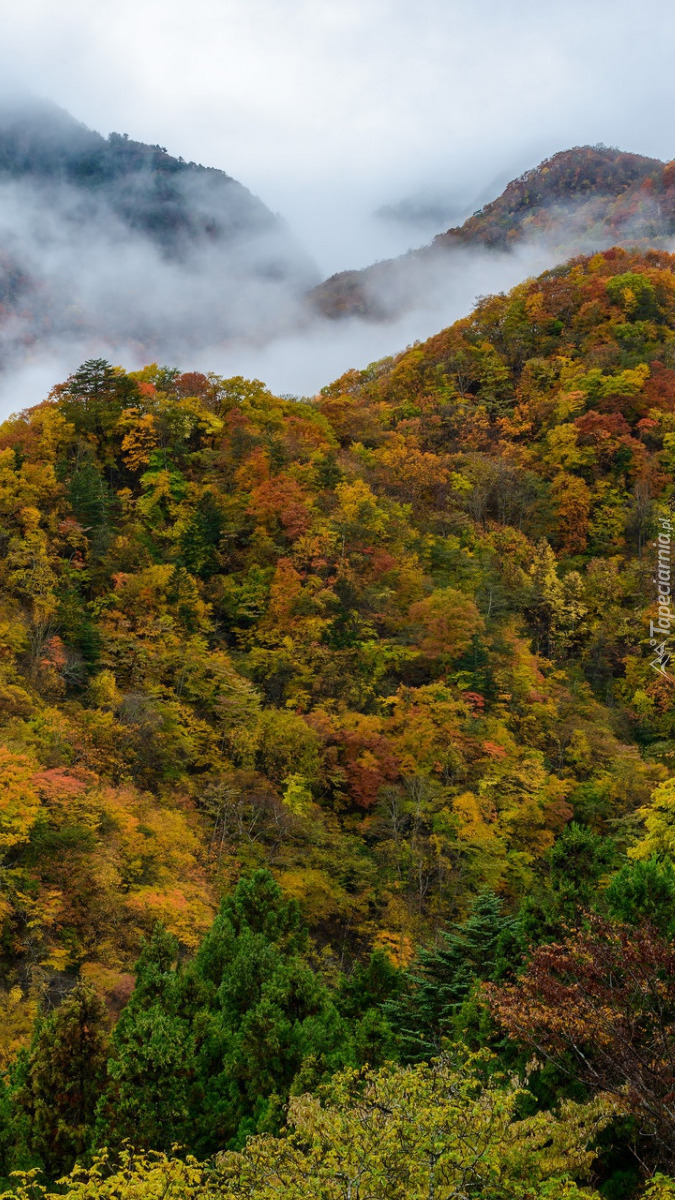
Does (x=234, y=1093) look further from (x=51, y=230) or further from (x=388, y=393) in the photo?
(x=51, y=230)

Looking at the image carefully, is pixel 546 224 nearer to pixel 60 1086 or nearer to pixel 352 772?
pixel 352 772

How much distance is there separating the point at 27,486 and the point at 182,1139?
27.5 metres

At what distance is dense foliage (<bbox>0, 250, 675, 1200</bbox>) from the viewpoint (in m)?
10.2

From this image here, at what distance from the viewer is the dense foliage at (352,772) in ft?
33.4

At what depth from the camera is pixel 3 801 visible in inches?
746

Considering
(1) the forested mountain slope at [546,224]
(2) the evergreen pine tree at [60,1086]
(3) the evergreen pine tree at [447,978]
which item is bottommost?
(3) the evergreen pine tree at [447,978]

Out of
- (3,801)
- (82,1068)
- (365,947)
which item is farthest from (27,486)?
(82,1068)

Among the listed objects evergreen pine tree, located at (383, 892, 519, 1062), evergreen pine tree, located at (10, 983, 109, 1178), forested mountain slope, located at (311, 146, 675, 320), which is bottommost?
evergreen pine tree, located at (383, 892, 519, 1062)

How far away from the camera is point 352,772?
29656 millimetres

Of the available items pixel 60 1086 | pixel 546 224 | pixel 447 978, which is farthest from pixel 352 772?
pixel 546 224

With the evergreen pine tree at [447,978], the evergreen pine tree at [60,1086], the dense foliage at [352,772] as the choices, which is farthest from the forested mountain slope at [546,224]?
the evergreen pine tree at [60,1086]

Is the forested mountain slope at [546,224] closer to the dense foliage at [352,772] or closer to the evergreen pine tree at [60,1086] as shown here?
the dense foliage at [352,772]

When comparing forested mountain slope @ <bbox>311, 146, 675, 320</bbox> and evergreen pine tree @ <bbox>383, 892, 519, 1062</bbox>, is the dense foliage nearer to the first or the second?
evergreen pine tree @ <bbox>383, 892, 519, 1062</bbox>

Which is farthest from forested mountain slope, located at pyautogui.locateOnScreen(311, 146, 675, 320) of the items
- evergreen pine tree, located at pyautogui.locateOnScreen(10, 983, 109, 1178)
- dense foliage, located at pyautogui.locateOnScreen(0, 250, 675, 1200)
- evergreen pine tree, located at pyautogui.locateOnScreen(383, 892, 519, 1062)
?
evergreen pine tree, located at pyautogui.locateOnScreen(10, 983, 109, 1178)
